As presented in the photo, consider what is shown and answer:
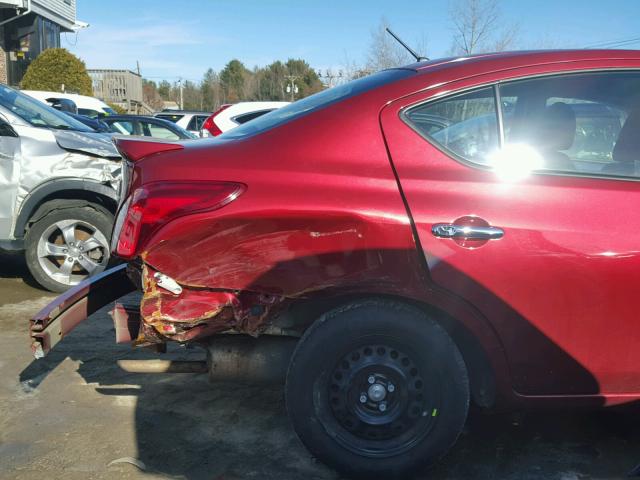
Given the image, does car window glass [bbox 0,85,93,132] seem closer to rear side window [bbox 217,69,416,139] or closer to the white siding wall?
rear side window [bbox 217,69,416,139]

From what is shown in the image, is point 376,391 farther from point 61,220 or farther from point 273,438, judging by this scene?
point 61,220

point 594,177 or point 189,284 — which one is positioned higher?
point 594,177

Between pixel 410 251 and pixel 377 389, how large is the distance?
2.09 feet

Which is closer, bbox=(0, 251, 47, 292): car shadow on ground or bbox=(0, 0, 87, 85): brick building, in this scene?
bbox=(0, 251, 47, 292): car shadow on ground

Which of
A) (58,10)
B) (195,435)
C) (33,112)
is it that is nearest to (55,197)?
(33,112)

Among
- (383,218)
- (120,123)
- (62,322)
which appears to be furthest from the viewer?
(120,123)

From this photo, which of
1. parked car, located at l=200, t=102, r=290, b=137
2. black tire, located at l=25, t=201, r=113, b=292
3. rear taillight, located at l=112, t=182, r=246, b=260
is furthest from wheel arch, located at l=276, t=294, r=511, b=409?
parked car, located at l=200, t=102, r=290, b=137

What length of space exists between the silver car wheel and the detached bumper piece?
209 cm

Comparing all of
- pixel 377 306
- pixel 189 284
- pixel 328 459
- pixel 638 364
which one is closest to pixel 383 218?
pixel 377 306

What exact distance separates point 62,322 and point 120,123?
35.9 ft

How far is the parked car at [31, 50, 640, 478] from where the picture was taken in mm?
2541

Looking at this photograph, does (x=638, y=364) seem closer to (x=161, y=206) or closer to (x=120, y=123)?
(x=161, y=206)

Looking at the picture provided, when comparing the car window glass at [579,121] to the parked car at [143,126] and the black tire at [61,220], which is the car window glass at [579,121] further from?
the parked car at [143,126]

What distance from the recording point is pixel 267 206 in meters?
2.57
